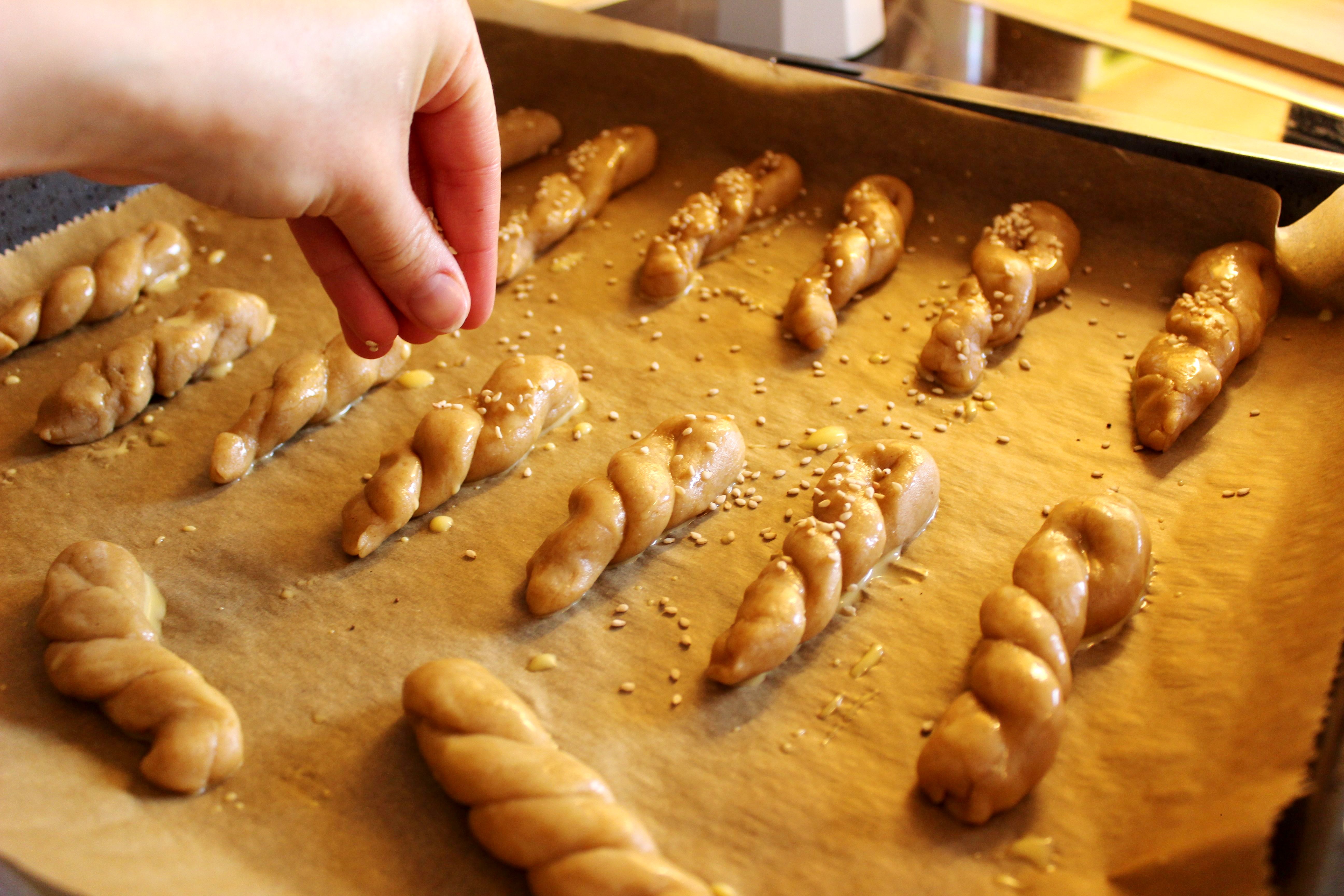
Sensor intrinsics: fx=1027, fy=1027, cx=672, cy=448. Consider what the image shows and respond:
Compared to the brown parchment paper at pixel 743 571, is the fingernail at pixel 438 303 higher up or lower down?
higher up

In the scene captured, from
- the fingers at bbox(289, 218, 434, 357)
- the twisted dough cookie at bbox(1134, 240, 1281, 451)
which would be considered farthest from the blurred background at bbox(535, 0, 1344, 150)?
the fingers at bbox(289, 218, 434, 357)

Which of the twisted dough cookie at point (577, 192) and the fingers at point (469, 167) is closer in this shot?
the fingers at point (469, 167)

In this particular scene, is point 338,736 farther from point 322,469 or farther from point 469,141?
point 469,141

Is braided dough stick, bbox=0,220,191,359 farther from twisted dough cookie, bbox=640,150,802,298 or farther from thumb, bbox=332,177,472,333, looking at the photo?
twisted dough cookie, bbox=640,150,802,298

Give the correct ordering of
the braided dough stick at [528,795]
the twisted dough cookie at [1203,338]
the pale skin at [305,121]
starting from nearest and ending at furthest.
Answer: the pale skin at [305,121] < the braided dough stick at [528,795] < the twisted dough cookie at [1203,338]

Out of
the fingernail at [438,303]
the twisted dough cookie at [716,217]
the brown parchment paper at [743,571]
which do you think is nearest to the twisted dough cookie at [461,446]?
the brown parchment paper at [743,571]

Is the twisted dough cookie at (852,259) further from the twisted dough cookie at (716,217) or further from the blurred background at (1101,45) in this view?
the blurred background at (1101,45)

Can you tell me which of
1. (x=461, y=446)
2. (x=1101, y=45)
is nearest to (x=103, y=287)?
→ (x=461, y=446)
